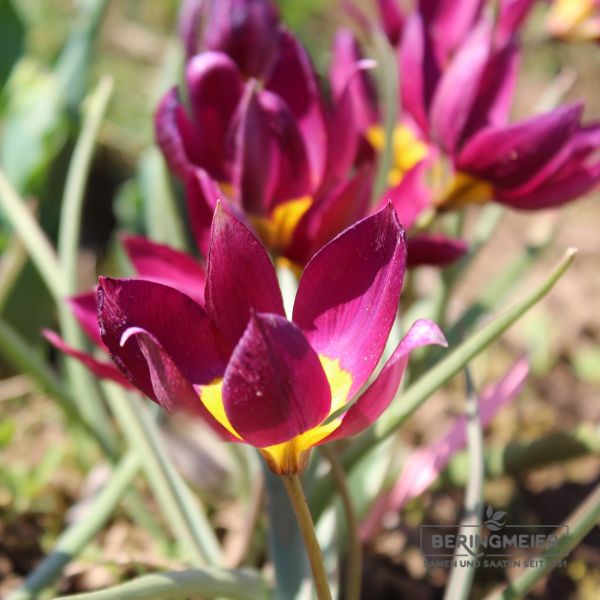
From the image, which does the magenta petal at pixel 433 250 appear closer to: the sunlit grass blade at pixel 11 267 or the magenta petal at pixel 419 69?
the magenta petal at pixel 419 69

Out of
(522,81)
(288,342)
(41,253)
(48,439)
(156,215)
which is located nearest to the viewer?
(288,342)

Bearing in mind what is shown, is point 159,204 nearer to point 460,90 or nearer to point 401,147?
point 401,147

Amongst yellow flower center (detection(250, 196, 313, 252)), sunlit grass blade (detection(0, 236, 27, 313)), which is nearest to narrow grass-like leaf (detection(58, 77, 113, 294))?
sunlit grass blade (detection(0, 236, 27, 313))

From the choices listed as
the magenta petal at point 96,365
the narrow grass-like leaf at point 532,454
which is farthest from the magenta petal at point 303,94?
the narrow grass-like leaf at point 532,454

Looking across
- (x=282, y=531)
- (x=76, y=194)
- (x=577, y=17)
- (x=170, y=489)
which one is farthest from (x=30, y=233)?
(x=577, y=17)

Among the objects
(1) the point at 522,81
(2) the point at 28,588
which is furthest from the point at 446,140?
(1) the point at 522,81

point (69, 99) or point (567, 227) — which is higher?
point (69, 99)

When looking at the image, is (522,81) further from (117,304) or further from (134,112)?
(117,304)
